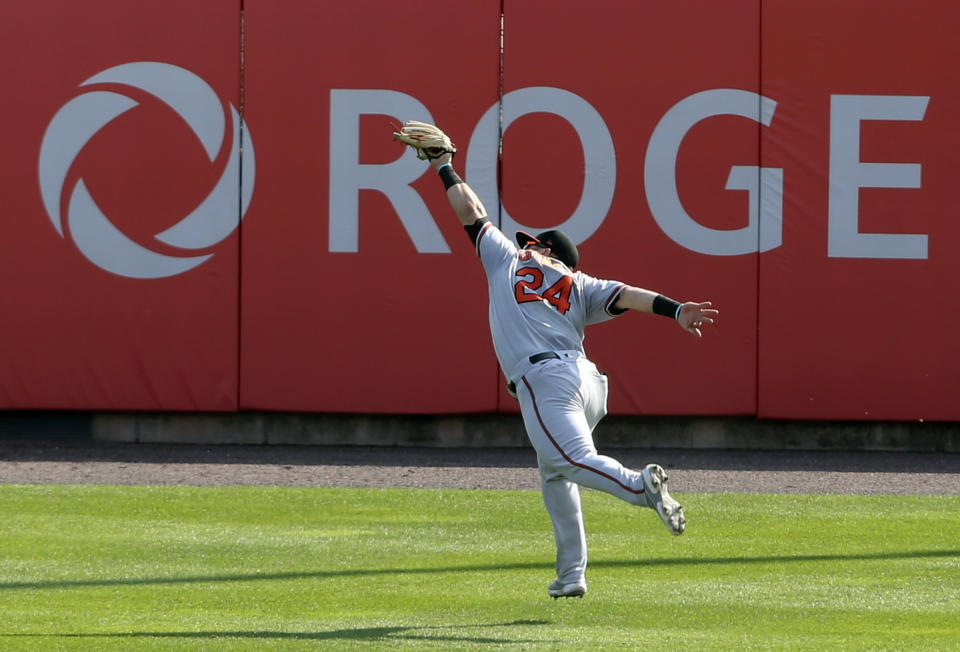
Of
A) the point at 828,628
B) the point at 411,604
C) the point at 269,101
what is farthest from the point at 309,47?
the point at 828,628

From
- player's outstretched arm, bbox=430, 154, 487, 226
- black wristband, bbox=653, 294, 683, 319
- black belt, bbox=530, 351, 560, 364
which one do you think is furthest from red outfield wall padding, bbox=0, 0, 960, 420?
black wristband, bbox=653, 294, 683, 319

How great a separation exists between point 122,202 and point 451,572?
747cm

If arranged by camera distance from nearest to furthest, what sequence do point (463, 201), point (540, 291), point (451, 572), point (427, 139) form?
point (540, 291) → point (463, 201) → point (427, 139) → point (451, 572)

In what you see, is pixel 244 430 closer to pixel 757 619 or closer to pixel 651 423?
pixel 651 423

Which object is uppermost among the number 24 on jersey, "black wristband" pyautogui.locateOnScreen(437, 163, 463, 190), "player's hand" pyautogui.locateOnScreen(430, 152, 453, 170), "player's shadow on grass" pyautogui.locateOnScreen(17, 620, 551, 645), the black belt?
"player's hand" pyautogui.locateOnScreen(430, 152, 453, 170)

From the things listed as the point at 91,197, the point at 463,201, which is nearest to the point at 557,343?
the point at 463,201

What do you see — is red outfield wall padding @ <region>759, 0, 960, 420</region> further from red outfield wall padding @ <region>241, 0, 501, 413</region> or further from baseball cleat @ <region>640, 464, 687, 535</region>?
baseball cleat @ <region>640, 464, 687, 535</region>

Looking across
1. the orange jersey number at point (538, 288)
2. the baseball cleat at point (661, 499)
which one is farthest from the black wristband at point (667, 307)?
the baseball cleat at point (661, 499)

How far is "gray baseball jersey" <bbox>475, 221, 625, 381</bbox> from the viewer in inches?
288

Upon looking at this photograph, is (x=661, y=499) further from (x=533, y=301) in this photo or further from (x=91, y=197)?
(x=91, y=197)

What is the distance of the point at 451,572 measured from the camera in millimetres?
8508

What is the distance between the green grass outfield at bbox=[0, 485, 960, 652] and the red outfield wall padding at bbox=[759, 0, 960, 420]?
263cm

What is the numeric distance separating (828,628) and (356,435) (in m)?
8.72

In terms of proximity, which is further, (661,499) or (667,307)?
(667,307)
